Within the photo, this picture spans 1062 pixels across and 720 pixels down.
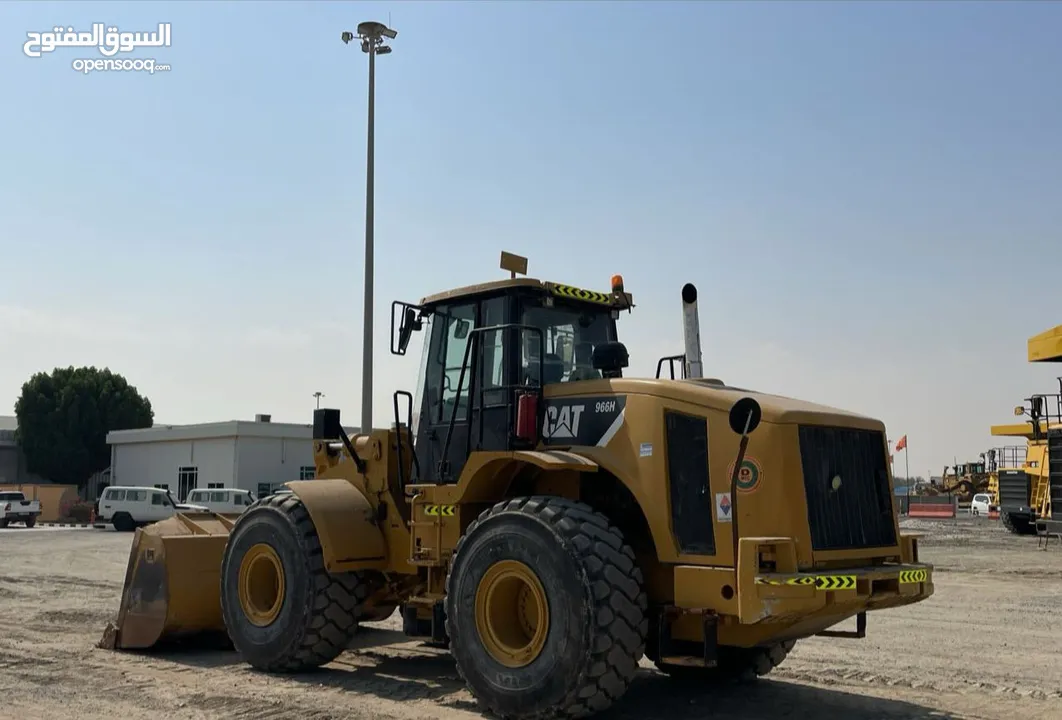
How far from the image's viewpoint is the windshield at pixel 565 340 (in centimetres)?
810

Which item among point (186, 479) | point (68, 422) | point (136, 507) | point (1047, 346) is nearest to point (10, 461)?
point (68, 422)

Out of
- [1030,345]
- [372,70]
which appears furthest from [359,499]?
[1030,345]

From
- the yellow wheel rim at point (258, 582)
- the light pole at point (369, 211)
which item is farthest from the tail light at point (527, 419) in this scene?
the light pole at point (369, 211)

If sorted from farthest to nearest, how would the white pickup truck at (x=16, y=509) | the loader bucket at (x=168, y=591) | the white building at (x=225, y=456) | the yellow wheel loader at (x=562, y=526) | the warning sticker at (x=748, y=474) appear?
1. the white building at (x=225, y=456)
2. the white pickup truck at (x=16, y=509)
3. the loader bucket at (x=168, y=591)
4. the warning sticker at (x=748, y=474)
5. the yellow wheel loader at (x=562, y=526)

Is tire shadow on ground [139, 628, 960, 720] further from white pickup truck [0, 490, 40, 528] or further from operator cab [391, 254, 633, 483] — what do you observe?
white pickup truck [0, 490, 40, 528]

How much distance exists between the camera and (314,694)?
7.91m

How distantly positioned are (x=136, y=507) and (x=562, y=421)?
31817 mm

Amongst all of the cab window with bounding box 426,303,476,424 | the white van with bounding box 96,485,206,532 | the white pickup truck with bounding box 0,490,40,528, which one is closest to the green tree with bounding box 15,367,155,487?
the white pickup truck with bounding box 0,490,40,528

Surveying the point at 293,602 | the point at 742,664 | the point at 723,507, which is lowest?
the point at 742,664

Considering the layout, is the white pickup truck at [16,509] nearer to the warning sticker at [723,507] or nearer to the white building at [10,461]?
the white building at [10,461]

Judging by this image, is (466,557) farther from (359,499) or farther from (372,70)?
(372,70)

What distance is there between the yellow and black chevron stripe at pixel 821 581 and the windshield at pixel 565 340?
8.55 feet

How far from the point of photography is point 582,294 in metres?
8.56

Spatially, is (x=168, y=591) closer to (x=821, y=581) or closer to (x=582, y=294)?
(x=582, y=294)
